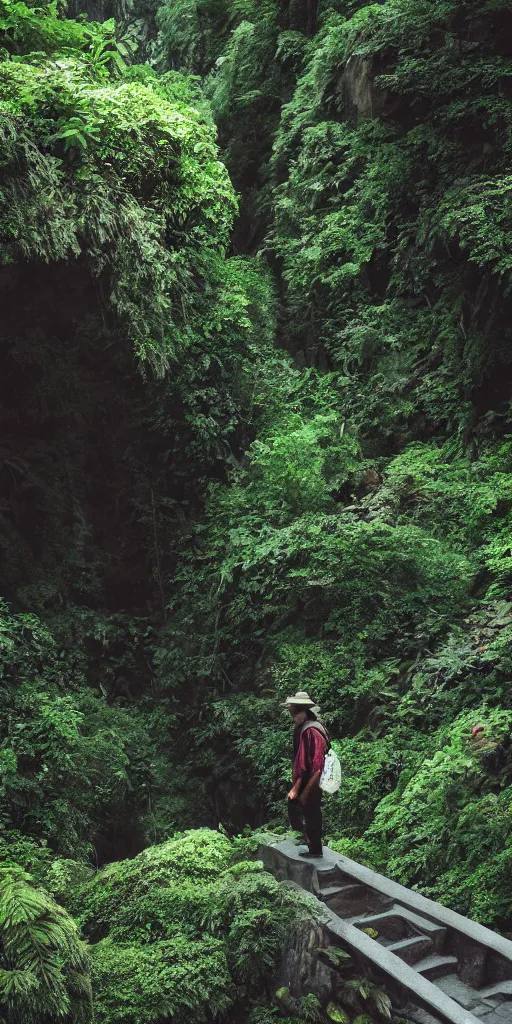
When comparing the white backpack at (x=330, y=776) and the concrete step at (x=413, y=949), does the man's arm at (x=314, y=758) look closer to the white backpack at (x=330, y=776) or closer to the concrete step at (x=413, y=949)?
the white backpack at (x=330, y=776)

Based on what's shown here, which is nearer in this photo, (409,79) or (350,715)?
(350,715)

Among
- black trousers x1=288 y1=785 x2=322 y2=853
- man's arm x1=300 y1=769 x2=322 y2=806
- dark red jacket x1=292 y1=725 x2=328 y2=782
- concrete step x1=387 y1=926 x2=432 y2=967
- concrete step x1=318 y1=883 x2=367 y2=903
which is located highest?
dark red jacket x1=292 y1=725 x2=328 y2=782

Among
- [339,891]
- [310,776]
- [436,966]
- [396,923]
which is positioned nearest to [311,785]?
[310,776]

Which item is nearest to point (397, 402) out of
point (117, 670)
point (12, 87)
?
point (117, 670)

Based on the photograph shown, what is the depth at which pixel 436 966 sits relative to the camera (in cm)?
513

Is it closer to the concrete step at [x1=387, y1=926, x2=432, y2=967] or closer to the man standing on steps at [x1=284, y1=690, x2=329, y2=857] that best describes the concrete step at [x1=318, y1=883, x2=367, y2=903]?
the man standing on steps at [x1=284, y1=690, x2=329, y2=857]

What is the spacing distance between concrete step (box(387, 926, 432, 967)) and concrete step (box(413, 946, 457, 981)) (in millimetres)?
34

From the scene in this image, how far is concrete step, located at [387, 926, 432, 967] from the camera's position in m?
5.18

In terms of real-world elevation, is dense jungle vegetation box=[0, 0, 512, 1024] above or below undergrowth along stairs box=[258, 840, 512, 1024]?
above

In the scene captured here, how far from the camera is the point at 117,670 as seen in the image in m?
11.7

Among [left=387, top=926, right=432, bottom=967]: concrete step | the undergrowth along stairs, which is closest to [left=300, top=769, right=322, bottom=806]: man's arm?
the undergrowth along stairs

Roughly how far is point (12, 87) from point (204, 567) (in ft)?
21.5

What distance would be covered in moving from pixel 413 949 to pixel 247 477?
7886 millimetres

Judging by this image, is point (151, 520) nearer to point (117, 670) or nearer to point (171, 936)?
point (117, 670)
